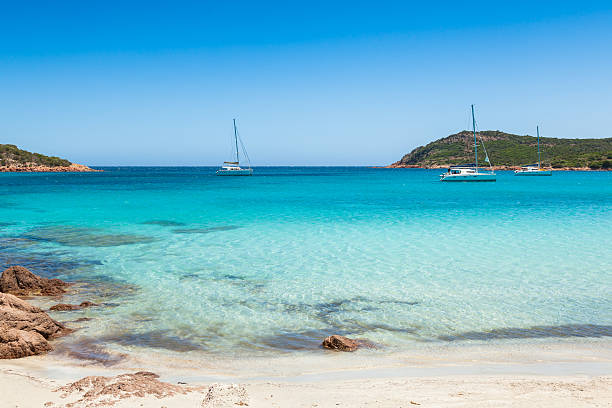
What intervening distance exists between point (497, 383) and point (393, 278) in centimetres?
589

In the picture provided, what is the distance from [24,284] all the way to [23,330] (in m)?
3.65

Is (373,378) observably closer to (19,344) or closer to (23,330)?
(19,344)

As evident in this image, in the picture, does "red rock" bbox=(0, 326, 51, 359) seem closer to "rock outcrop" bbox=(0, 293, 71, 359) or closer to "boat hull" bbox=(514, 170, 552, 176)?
"rock outcrop" bbox=(0, 293, 71, 359)

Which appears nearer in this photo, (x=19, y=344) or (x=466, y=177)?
(x=19, y=344)

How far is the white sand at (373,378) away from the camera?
4883mm

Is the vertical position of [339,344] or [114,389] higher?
[114,389]

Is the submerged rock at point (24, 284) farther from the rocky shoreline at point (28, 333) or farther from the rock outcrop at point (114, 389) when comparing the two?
the rock outcrop at point (114, 389)

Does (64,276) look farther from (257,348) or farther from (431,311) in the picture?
(431,311)

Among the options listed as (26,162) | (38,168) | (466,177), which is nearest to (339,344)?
(466,177)

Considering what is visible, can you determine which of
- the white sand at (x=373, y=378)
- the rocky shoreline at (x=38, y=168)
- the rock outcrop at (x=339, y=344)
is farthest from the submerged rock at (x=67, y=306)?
the rocky shoreline at (x=38, y=168)

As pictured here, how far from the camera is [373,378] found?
5809 millimetres

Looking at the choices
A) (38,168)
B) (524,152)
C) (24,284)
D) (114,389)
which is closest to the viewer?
(114,389)

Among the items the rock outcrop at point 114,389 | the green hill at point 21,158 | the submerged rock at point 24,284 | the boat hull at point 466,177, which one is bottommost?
the rock outcrop at point 114,389

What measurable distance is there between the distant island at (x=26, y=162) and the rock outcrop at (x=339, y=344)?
524 feet
